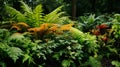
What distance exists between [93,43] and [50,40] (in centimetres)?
127

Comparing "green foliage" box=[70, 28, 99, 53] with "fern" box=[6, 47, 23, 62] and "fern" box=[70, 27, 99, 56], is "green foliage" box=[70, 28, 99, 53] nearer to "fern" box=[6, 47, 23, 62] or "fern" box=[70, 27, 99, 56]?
"fern" box=[70, 27, 99, 56]

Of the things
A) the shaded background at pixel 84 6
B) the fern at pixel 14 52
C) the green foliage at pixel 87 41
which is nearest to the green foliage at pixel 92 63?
the green foliage at pixel 87 41

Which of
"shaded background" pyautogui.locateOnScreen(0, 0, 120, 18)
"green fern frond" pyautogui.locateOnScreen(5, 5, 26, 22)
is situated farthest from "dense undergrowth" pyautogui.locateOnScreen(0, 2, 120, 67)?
"shaded background" pyautogui.locateOnScreen(0, 0, 120, 18)

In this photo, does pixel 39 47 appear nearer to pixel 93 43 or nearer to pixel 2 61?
pixel 2 61

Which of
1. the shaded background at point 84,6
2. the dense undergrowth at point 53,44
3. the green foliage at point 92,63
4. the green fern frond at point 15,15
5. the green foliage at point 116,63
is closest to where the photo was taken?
the dense undergrowth at point 53,44

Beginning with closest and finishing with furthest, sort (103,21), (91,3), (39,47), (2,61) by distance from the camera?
(2,61) → (39,47) → (103,21) → (91,3)

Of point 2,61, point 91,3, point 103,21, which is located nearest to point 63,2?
point 91,3

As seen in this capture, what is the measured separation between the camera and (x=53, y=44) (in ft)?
22.4

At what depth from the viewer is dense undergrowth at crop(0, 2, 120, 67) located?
20.9 feet

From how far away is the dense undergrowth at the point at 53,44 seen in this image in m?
6.37

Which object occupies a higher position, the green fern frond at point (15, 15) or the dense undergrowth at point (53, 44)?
the green fern frond at point (15, 15)

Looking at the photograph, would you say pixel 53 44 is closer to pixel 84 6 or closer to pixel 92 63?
pixel 92 63

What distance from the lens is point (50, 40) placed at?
7.05m

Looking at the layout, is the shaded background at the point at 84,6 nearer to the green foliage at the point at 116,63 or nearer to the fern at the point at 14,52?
the green foliage at the point at 116,63
